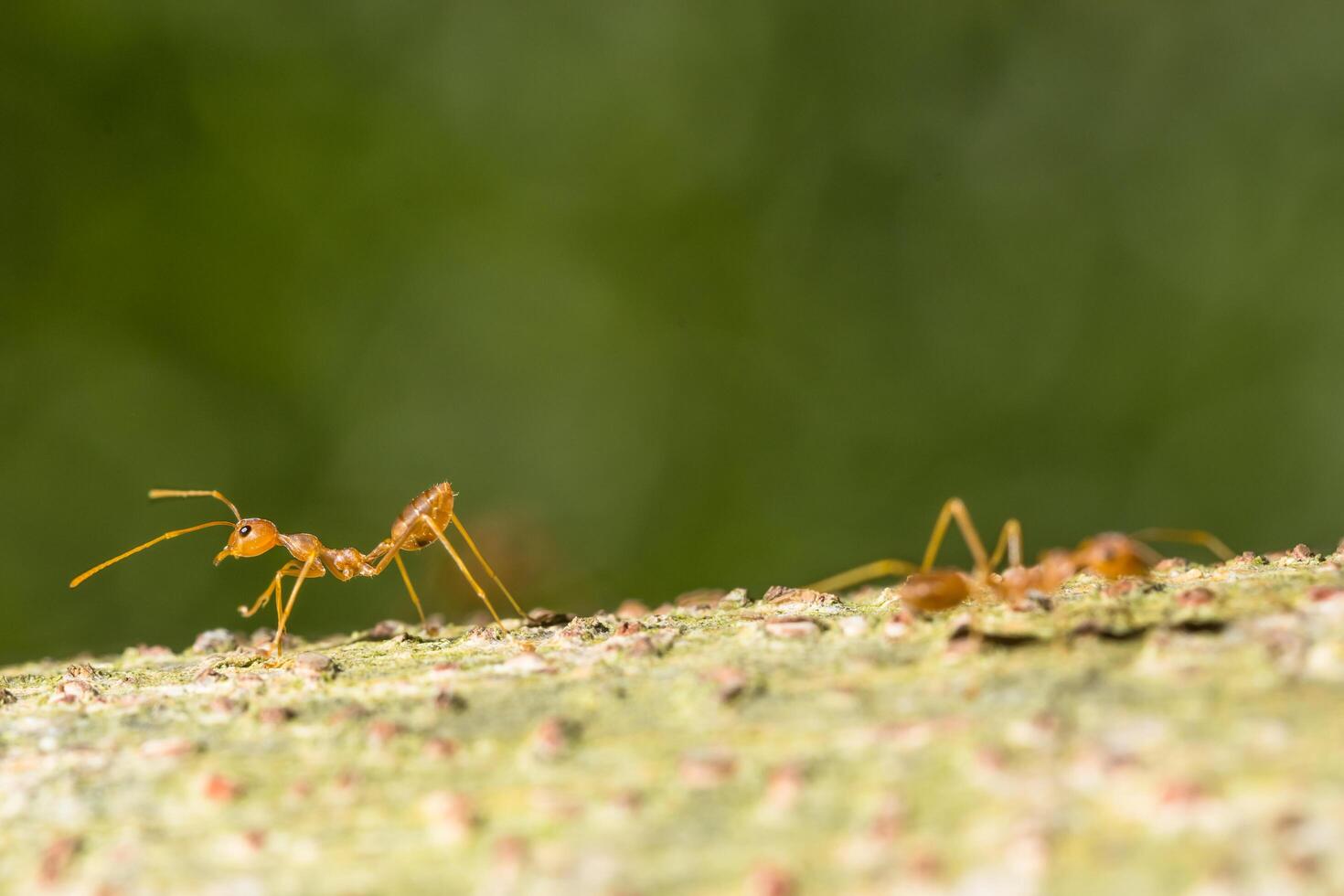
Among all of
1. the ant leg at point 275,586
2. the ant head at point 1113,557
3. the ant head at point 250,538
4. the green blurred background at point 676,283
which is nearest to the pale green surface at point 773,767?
the ant head at point 1113,557

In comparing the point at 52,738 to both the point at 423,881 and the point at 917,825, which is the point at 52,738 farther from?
the point at 917,825

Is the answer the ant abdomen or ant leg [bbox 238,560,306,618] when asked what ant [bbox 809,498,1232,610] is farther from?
ant leg [bbox 238,560,306,618]

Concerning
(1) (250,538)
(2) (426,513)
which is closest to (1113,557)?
Answer: (2) (426,513)

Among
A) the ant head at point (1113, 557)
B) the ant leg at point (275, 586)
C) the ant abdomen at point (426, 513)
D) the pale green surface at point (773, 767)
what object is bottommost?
the pale green surface at point (773, 767)

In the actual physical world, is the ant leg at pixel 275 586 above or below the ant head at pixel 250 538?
below

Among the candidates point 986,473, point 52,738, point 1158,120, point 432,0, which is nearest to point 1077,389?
point 986,473

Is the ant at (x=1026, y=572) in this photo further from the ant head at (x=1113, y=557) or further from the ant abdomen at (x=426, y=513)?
the ant abdomen at (x=426, y=513)

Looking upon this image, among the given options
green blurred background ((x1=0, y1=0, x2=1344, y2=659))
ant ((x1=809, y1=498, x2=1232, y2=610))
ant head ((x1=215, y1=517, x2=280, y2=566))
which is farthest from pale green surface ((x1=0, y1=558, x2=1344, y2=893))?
green blurred background ((x1=0, y1=0, x2=1344, y2=659))

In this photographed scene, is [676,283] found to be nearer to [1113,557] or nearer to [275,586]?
[275,586]
